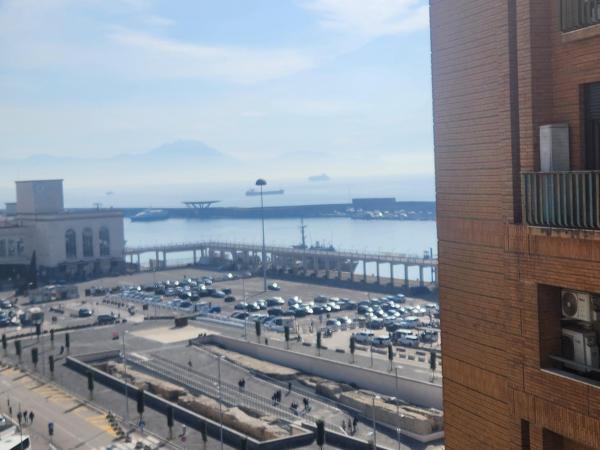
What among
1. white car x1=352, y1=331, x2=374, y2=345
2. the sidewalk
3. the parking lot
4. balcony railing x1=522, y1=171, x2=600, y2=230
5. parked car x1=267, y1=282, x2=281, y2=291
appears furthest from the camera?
parked car x1=267, y1=282, x2=281, y2=291

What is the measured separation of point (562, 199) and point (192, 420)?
56.6ft

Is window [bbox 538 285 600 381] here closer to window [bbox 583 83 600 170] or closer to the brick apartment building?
the brick apartment building

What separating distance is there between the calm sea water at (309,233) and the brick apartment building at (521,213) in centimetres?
7688

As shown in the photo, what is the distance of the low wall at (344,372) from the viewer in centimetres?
2269

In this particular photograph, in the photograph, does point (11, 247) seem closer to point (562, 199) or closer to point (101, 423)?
point (101, 423)

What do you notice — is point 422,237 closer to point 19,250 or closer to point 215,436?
point 19,250

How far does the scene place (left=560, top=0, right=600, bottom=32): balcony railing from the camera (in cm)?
469

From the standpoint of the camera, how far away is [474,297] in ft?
18.6

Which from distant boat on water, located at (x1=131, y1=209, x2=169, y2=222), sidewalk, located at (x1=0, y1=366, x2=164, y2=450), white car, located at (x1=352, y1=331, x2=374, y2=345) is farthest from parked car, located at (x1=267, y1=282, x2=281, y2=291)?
distant boat on water, located at (x1=131, y1=209, x2=169, y2=222)

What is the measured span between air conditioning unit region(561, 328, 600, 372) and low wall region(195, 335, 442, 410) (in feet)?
57.7

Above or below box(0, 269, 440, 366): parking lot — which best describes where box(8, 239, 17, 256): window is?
above


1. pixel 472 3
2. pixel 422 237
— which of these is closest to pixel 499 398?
pixel 472 3

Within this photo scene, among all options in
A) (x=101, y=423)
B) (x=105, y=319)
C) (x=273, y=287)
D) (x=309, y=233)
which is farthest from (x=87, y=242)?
(x=309, y=233)

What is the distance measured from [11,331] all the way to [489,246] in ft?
119
